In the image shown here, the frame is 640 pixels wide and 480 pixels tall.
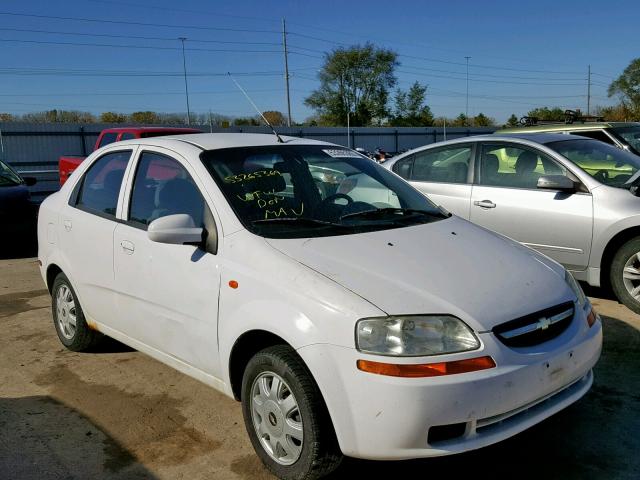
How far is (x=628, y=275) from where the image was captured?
17.3 feet

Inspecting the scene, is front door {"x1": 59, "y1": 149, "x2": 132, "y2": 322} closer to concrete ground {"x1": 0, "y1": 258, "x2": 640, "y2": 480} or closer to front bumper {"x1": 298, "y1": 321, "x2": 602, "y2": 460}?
concrete ground {"x1": 0, "y1": 258, "x2": 640, "y2": 480}

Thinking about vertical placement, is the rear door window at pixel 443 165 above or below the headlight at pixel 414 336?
above

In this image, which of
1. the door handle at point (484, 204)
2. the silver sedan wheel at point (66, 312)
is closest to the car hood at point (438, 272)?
the silver sedan wheel at point (66, 312)

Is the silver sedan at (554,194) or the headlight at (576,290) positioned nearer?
the headlight at (576,290)

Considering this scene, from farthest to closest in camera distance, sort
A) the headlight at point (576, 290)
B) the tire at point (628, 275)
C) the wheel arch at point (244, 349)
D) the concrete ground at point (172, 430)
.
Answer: the tire at point (628, 275), the headlight at point (576, 290), the concrete ground at point (172, 430), the wheel arch at point (244, 349)

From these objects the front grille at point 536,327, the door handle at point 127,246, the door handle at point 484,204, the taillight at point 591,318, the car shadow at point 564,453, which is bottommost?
the car shadow at point 564,453

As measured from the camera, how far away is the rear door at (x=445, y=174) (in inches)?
251

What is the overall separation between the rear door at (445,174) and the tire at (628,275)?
151 centimetres

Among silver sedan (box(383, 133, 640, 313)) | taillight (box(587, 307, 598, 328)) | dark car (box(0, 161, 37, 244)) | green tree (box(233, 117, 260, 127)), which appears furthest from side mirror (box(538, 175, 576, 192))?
green tree (box(233, 117, 260, 127))

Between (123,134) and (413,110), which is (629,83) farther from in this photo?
(123,134)

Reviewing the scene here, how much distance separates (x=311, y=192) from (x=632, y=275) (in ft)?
10.3

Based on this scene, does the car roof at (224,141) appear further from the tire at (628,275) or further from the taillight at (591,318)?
the tire at (628,275)

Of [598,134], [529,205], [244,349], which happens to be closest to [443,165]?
[529,205]

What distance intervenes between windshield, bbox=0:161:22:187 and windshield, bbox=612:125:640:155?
354 inches
